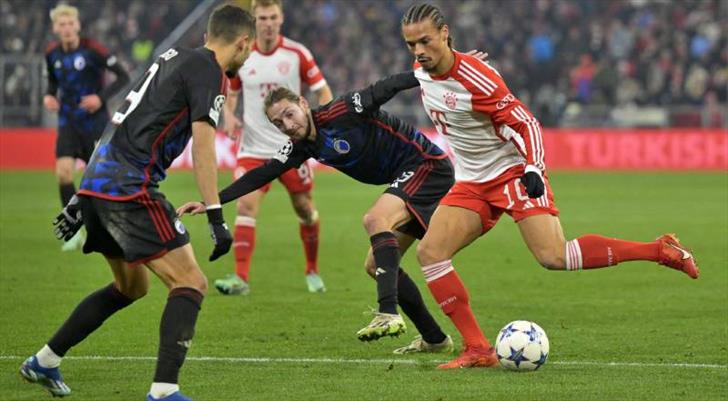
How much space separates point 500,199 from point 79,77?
8231mm

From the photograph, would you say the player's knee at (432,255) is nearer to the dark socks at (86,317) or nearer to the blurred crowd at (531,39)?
the dark socks at (86,317)

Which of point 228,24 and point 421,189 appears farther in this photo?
point 421,189

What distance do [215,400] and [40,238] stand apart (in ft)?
33.9

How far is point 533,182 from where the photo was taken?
749cm

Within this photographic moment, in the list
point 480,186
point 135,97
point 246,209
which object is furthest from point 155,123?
point 246,209

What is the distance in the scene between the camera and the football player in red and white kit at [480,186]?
7.92 m

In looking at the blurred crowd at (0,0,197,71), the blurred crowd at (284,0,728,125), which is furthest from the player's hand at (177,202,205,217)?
the blurred crowd at (284,0,728,125)

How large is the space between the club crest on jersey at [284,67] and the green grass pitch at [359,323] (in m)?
2.06

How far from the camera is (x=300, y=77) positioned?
12.6 meters

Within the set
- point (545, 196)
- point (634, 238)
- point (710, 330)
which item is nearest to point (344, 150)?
point (545, 196)

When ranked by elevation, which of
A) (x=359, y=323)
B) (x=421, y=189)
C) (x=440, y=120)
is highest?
(x=440, y=120)

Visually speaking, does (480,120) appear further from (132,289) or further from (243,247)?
(243,247)

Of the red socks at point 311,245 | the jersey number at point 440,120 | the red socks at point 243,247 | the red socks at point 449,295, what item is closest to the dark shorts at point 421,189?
the jersey number at point 440,120

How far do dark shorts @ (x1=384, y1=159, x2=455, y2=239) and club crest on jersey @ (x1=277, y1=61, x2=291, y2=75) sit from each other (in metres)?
3.78
